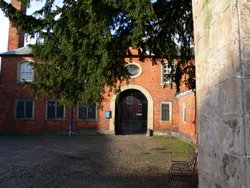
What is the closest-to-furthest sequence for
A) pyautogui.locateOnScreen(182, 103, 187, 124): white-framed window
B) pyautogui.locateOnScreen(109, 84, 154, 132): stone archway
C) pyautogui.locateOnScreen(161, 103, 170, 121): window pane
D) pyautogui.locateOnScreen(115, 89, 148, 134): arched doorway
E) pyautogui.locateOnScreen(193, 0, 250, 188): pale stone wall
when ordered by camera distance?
pyautogui.locateOnScreen(193, 0, 250, 188): pale stone wall, pyautogui.locateOnScreen(182, 103, 187, 124): white-framed window, pyautogui.locateOnScreen(109, 84, 154, 132): stone archway, pyautogui.locateOnScreen(161, 103, 170, 121): window pane, pyautogui.locateOnScreen(115, 89, 148, 134): arched doorway

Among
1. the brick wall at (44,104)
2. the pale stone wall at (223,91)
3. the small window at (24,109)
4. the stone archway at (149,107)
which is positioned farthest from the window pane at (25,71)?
the pale stone wall at (223,91)

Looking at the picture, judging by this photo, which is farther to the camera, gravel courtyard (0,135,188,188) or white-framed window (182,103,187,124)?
white-framed window (182,103,187,124)

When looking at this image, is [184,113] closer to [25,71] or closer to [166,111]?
[166,111]

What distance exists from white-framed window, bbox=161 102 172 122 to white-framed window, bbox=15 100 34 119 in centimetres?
1132

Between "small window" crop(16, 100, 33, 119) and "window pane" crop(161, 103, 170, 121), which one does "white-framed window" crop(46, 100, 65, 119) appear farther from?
"window pane" crop(161, 103, 170, 121)

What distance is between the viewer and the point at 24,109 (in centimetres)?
2612

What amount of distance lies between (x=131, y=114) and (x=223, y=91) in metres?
46.0

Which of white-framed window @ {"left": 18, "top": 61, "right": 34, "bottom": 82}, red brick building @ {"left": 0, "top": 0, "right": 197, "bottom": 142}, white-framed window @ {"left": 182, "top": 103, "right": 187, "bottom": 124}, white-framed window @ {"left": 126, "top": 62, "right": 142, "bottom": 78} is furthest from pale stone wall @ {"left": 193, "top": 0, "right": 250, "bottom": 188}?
white-framed window @ {"left": 18, "top": 61, "right": 34, "bottom": 82}

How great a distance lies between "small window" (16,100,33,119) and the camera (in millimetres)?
26141

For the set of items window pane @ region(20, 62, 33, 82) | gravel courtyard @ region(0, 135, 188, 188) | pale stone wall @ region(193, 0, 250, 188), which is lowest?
gravel courtyard @ region(0, 135, 188, 188)

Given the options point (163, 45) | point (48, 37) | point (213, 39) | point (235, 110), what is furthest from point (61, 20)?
point (235, 110)

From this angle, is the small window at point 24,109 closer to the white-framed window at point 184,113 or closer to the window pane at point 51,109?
the window pane at point 51,109

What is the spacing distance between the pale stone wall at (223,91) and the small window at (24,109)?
82.1 feet

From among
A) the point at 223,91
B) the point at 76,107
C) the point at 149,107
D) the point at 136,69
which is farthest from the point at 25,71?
the point at 223,91
